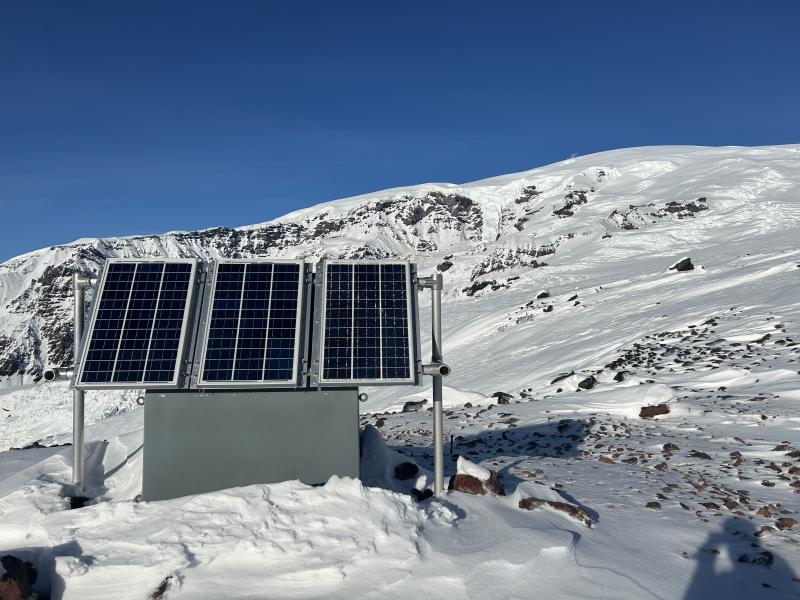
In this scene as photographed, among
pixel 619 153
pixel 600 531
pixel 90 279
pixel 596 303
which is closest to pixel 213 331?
pixel 90 279

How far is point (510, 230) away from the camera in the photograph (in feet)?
300

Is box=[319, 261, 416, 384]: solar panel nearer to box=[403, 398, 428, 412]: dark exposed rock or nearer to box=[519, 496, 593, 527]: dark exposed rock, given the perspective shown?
box=[519, 496, 593, 527]: dark exposed rock

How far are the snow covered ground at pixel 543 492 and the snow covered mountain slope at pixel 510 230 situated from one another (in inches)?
650

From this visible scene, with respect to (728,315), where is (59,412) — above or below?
below

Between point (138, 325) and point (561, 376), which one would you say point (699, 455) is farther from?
point (561, 376)

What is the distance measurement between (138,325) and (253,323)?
161cm

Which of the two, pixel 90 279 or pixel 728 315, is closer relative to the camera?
pixel 90 279

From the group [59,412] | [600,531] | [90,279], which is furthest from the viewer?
[59,412]

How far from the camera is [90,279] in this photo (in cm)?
959

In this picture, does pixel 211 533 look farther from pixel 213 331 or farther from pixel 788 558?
pixel 788 558

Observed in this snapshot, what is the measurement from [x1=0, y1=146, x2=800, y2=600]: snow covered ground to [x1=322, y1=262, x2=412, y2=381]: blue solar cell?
4.99ft

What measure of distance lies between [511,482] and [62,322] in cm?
12661

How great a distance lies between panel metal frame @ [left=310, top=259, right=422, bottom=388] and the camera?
27.5 feet

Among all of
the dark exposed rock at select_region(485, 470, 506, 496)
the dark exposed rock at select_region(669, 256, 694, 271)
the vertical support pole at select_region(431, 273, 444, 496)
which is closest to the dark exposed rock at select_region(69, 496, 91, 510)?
the vertical support pole at select_region(431, 273, 444, 496)
